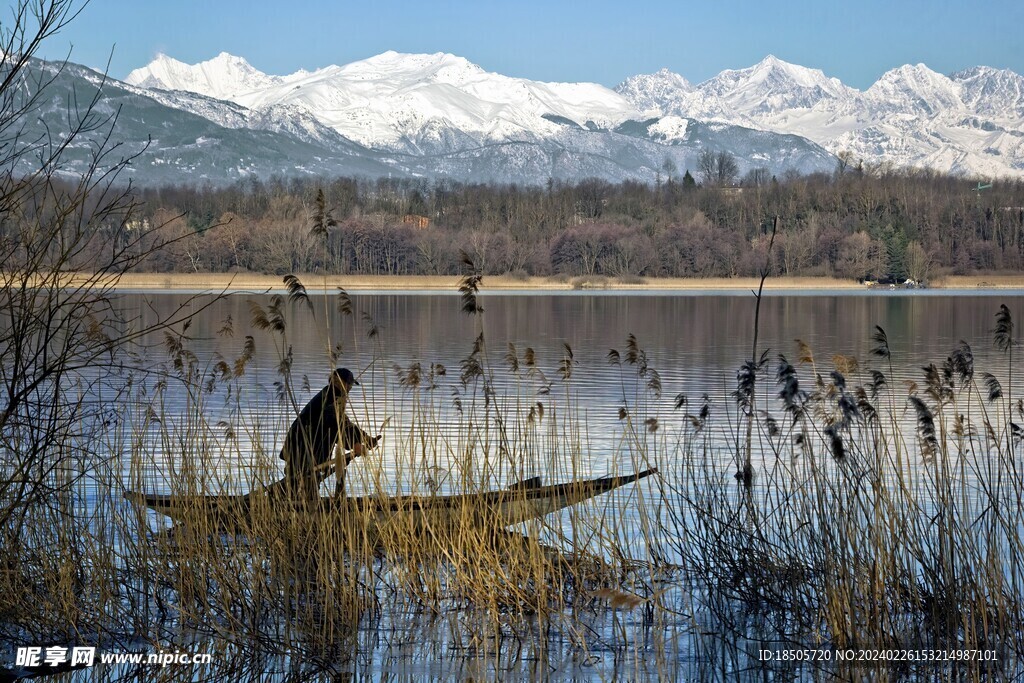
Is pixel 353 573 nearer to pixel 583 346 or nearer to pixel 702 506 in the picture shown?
pixel 702 506

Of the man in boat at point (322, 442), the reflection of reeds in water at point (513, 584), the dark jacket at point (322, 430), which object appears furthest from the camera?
the dark jacket at point (322, 430)

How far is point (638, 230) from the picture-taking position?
111375 mm

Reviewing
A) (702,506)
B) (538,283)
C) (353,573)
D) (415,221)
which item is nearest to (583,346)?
(702,506)

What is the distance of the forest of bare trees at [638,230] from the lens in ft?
327

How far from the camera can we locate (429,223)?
118188 millimetres

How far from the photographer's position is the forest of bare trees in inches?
3920

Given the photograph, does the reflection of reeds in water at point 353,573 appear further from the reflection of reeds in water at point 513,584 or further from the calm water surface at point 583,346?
the calm water surface at point 583,346

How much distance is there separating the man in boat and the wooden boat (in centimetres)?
13

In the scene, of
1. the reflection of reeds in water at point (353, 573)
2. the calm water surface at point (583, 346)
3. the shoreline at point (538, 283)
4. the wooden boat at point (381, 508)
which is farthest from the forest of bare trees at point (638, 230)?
the reflection of reeds in water at point (353, 573)

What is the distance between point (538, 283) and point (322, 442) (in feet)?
288

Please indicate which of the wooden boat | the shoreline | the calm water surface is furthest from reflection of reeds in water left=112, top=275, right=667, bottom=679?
the shoreline

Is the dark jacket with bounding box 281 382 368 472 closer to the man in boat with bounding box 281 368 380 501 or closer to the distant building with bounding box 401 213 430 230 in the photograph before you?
the man in boat with bounding box 281 368 380 501

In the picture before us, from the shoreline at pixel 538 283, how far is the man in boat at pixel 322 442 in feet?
232

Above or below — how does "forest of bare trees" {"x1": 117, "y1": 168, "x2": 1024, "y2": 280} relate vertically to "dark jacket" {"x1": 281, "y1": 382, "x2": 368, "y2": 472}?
above
